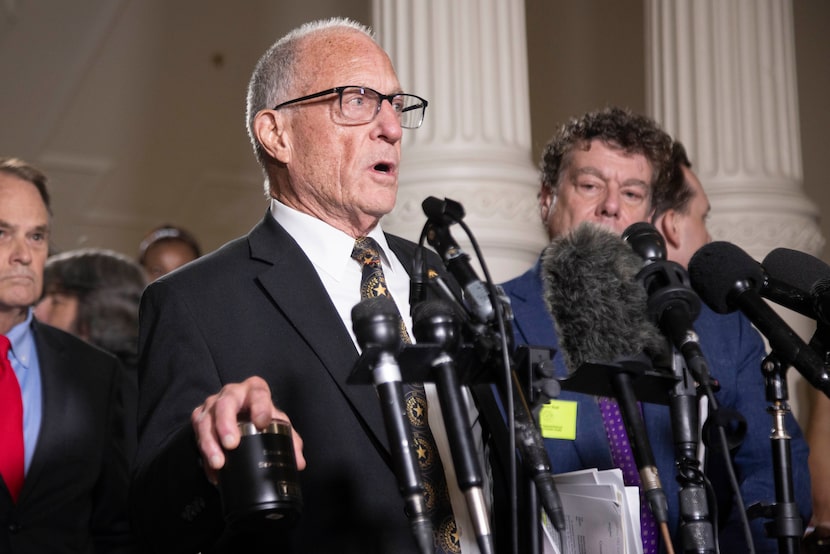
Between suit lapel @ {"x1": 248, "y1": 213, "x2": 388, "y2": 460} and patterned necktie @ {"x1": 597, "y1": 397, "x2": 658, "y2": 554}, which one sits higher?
suit lapel @ {"x1": 248, "y1": 213, "x2": 388, "y2": 460}

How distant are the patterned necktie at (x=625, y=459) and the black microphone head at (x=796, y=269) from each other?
1.95 ft

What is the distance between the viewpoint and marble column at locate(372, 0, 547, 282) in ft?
14.5

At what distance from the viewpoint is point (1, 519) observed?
3.03 metres

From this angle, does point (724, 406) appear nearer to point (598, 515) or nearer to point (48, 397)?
point (598, 515)

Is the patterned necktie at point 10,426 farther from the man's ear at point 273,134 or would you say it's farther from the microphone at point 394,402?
the microphone at point 394,402

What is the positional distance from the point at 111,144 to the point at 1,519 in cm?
722

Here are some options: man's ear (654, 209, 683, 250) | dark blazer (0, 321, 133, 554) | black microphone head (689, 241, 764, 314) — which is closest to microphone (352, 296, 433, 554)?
black microphone head (689, 241, 764, 314)

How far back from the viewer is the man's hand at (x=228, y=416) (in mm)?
1511

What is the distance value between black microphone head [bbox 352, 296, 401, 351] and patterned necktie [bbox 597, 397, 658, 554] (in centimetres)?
107

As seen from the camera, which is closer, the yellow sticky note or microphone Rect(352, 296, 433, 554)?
microphone Rect(352, 296, 433, 554)

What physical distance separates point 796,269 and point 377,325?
818mm

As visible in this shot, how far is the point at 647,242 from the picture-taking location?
1.88 meters

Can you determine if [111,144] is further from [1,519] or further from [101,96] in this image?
[1,519]

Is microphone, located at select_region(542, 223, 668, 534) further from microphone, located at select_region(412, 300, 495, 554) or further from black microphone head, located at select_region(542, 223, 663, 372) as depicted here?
microphone, located at select_region(412, 300, 495, 554)
